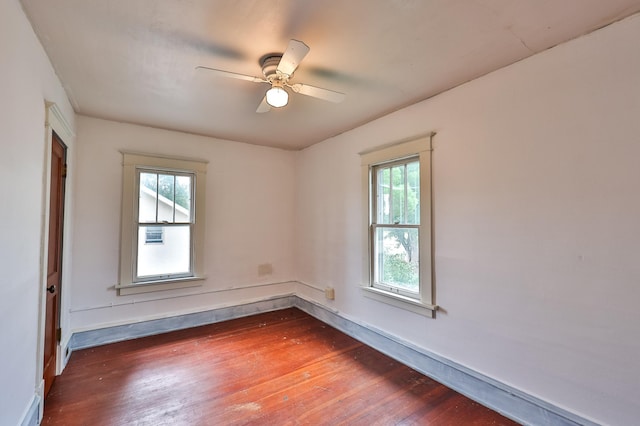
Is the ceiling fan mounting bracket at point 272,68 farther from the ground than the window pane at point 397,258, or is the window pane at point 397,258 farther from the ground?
the ceiling fan mounting bracket at point 272,68

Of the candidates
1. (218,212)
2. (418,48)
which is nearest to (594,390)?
(418,48)

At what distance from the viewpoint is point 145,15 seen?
5.52 ft

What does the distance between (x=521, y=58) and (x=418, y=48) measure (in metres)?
0.80

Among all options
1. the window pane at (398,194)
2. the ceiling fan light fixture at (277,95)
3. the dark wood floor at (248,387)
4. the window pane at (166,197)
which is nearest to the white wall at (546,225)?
the window pane at (398,194)

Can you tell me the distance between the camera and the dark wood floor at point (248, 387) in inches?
83.4

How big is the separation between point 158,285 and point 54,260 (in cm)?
125

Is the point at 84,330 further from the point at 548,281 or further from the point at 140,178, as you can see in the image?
the point at 548,281

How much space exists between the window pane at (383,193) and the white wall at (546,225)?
0.61 metres

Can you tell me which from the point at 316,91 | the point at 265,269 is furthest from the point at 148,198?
the point at 316,91

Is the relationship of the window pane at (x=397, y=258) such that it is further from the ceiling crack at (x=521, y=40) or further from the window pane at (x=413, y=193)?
the ceiling crack at (x=521, y=40)

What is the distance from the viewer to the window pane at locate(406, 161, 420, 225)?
2918 mm

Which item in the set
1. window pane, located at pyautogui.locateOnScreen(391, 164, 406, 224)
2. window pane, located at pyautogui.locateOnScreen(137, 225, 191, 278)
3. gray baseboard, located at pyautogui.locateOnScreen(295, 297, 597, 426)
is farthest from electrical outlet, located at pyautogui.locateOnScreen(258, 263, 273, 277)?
window pane, located at pyautogui.locateOnScreen(391, 164, 406, 224)

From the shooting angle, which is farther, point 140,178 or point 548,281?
point 140,178

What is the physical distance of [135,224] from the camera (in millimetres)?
3541
